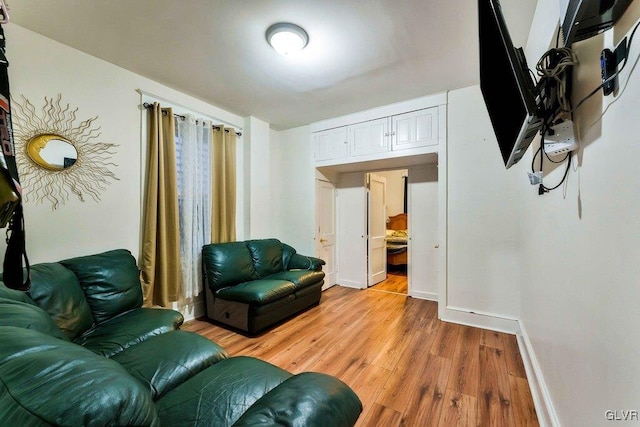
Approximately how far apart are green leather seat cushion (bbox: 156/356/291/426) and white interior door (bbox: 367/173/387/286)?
3.34m

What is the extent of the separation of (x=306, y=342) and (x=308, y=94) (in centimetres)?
284

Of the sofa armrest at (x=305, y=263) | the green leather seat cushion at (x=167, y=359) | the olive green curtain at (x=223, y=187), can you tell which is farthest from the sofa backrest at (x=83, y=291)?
the sofa armrest at (x=305, y=263)

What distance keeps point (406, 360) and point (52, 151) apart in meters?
3.57

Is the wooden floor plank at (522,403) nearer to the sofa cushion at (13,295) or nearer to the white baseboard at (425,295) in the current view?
the white baseboard at (425,295)

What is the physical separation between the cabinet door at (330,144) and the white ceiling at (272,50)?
77 cm

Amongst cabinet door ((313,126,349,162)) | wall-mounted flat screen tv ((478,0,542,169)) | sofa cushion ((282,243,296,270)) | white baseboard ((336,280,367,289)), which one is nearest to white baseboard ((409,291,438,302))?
white baseboard ((336,280,367,289))

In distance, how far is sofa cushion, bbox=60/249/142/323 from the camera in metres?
1.99

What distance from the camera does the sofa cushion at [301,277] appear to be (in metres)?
3.22

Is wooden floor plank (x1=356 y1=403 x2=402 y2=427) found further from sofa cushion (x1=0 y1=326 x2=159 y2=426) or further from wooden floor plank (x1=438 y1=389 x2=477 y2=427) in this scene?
sofa cushion (x1=0 y1=326 x2=159 y2=426)

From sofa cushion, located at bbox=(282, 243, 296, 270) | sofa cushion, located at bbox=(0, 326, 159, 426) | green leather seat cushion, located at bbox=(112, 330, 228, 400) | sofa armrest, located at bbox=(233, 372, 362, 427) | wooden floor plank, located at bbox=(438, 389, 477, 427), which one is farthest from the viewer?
sofa cushion, located at bbox=(282, 243, 296, 270)

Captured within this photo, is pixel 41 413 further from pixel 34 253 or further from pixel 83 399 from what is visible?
pixel 34 253

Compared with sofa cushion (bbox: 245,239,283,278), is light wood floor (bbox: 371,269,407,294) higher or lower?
lower

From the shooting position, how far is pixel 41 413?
485mm

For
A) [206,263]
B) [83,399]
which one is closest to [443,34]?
[83,399]
